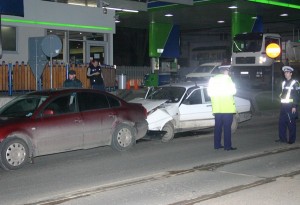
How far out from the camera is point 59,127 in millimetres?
9250

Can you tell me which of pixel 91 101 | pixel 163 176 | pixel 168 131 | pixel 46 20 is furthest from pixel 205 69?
pixel 163 176

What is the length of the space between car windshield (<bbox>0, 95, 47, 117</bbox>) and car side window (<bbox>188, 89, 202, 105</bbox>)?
4.40 m

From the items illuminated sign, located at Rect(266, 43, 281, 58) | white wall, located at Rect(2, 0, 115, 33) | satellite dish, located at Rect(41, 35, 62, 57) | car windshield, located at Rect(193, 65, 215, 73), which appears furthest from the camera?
car windshield, located at Rect(193, 65, 215, 73)

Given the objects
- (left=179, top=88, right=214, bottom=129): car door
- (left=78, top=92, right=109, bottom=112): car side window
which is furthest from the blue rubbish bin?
(left=78, top=92, right=109, bottom=112): car side window

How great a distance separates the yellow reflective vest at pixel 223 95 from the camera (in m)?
10.4

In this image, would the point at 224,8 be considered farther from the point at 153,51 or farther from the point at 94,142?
the point at 94,142

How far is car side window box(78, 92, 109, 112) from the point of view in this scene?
9.91 metres

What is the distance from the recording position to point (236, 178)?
7.79 metres

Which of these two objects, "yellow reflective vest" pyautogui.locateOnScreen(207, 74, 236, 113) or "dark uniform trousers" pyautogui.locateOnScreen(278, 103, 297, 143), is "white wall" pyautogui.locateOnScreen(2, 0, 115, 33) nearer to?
"yellow reflective vest" pyautogui.locateOnScreen(207, 74, 236, 113)

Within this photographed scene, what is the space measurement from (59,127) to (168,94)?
13.6 feet

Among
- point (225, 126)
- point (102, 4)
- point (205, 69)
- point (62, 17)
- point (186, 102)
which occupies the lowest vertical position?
point (225, 126)

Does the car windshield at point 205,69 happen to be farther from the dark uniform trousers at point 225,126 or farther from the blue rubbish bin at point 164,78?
the dark uniform trousers at point 225,126

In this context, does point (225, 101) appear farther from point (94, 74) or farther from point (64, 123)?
point (94, 74)

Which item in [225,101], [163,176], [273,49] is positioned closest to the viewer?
[163,176]
